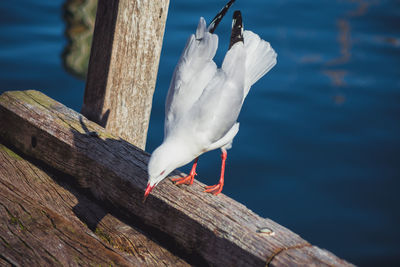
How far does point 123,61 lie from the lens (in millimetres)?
3244

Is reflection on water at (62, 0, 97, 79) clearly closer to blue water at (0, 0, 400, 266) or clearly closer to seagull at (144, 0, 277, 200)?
blue water at (0, 0, 400, 266)

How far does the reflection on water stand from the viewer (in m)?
7.56

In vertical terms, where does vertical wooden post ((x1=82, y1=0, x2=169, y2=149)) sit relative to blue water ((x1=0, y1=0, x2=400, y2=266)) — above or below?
above

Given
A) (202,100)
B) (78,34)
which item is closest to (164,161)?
(202,100)

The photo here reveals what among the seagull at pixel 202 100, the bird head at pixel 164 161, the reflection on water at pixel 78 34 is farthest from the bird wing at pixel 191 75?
the reflection on water at pixel 78 34

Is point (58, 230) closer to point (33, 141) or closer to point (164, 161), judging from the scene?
point (164, 161)

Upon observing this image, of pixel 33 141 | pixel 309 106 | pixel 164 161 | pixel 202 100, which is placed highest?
pixel 202 100

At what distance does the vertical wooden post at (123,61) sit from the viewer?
3117 mm

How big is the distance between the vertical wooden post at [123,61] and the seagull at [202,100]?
0.90 feet

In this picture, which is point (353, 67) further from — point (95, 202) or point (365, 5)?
point (95, 202)

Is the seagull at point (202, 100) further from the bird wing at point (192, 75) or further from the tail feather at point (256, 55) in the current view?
the tail feather at point (256, 55)

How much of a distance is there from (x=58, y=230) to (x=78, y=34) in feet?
20.9

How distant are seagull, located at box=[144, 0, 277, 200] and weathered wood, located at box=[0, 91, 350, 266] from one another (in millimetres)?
319

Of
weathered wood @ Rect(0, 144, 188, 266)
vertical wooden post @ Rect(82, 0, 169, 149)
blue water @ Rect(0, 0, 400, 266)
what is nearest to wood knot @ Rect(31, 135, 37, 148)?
weathered wood @ Rect(0, 144, 188, 266)
